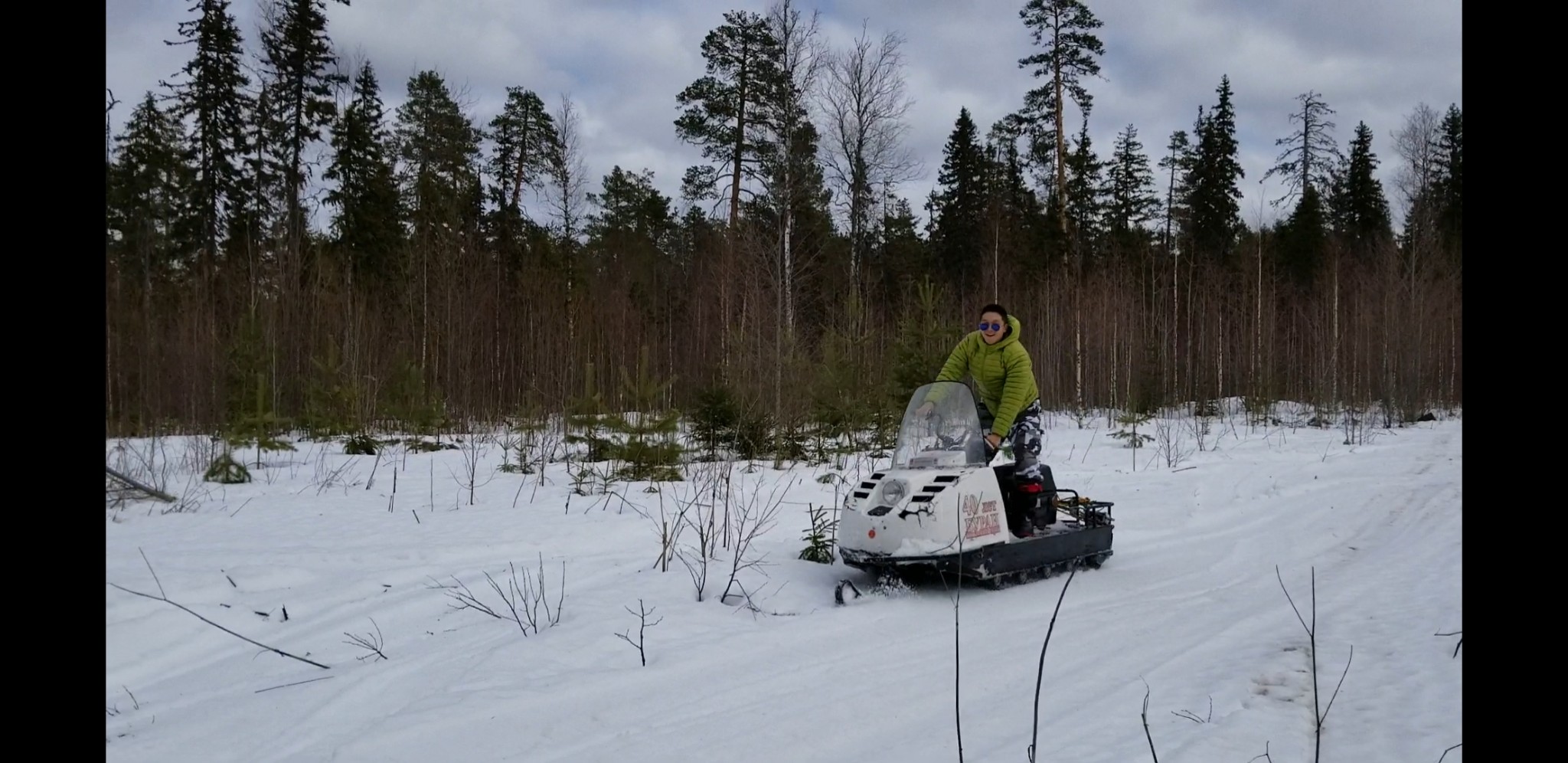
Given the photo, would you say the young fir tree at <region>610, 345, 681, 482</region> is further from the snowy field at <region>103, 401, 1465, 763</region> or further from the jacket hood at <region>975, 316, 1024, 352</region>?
the jacket hood at <region>975, 316, 1024, 352</region>

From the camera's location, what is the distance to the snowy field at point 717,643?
345 cm

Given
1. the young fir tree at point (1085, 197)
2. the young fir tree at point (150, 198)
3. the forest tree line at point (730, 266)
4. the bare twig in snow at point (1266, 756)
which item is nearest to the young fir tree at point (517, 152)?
the forest tree line at point (730, 266)

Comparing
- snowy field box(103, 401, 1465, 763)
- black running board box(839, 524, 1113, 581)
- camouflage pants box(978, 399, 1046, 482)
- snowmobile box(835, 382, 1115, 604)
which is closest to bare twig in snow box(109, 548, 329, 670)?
snowy field box(103, 401, 1465, 763)

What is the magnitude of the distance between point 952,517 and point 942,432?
2.86ft

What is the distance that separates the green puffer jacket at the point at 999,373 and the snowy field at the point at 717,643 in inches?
53.1

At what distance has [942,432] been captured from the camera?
6379 millimetres

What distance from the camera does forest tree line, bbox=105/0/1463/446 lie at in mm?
13320

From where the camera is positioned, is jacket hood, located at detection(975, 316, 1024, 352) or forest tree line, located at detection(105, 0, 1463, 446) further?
forest tree line, located at detection(105, 0, 1463, 446)

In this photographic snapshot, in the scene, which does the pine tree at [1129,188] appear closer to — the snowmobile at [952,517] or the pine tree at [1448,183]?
the pine tree at [1448,183]

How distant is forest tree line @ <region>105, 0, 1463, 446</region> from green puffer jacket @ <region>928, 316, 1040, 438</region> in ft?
14.8

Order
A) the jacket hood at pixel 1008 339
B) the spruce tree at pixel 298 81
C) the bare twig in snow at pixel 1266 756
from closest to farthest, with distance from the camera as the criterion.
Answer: the bare twig in snow at pixel 1266 756, the jacket hood at pixel 1008 339, the spruce tree at pixel 298 81

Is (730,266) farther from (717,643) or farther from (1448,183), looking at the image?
(1448,183)

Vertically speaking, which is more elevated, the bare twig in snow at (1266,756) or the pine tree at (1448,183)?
the pine tree at (1448,183)

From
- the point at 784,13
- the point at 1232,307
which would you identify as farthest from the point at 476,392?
the point at 1232,307
